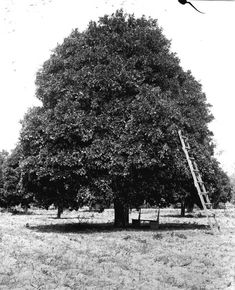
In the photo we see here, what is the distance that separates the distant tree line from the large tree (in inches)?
2.3

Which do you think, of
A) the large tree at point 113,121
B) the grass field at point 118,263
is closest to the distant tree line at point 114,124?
the large tree at point 113,121

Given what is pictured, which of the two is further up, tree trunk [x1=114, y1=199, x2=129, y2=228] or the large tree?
the large tree

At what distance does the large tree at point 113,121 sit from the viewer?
2062 centimetres

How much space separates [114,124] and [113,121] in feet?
0.61

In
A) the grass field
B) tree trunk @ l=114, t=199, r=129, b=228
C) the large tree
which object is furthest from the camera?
tree trunk @ l=114, t=199, r=129, b=228

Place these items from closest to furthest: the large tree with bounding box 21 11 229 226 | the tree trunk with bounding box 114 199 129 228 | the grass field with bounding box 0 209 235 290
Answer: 1. the grass field with bounding box 0 209 235 290
2. the large tree with bounding box 21 11 229 226
3. the tree trunk with bounding box 114 199 129 228

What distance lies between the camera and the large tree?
20625 mm

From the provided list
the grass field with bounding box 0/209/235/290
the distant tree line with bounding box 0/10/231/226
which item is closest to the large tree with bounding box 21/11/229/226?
the distant tree line with bounding box 0/10/231/226

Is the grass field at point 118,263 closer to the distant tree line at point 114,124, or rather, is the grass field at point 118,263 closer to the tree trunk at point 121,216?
the distant tree line at point 114,124

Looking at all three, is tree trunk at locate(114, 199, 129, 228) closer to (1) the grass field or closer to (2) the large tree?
(2) the large tree

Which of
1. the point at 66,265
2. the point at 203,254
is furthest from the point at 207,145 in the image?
the point at 66,265

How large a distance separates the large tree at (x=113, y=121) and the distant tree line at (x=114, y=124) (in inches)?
2.3

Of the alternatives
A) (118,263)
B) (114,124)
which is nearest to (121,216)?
(114,124)

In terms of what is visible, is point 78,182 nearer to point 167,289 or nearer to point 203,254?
point 203,254
